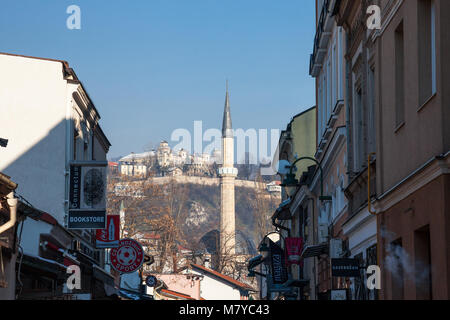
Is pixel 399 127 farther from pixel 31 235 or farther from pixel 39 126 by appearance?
pixel 39 126

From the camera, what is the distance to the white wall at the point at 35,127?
94.4 feet

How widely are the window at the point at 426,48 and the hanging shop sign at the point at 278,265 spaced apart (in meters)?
27.7

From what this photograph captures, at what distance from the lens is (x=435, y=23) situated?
1125 centimetres

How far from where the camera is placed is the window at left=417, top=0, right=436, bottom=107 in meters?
12.1

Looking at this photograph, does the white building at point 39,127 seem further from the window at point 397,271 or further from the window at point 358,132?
the window at point 397,271

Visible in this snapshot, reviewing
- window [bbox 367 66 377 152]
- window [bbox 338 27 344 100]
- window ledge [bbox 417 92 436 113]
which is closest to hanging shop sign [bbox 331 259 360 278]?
window [bbox 367 66 377 152]

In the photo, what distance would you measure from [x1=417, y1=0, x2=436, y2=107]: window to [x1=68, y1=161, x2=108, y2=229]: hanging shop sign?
15.3 meters

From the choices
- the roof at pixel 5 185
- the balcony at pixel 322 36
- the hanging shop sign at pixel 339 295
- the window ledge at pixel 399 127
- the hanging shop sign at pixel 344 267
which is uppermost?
the balcony at pixel 322 36

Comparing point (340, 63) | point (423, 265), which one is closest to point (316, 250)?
point (340, 63)

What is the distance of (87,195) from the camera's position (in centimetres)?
2730

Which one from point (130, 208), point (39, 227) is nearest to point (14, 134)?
point (39, 227)

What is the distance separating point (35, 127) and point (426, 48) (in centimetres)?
1914

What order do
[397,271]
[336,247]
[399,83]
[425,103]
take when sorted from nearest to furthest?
[425,103]
[399,83]
[397,271]
[336,247]

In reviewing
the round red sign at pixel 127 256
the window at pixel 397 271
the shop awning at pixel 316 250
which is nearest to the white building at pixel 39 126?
the round red sign at pixel 127 256
